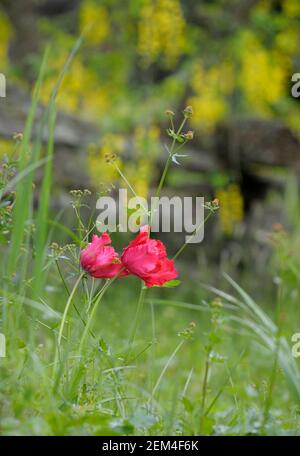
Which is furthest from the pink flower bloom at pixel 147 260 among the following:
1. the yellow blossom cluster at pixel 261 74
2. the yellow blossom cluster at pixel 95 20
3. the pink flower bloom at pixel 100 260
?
the yellow blossom cluster at pixel 95 20

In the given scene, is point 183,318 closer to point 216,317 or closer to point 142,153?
point 142,153

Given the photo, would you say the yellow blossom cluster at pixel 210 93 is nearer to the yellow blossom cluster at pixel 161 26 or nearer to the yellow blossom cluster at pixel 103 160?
the yellow blossom cluster at pixel 161 26

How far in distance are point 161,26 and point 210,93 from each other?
2.18 ft

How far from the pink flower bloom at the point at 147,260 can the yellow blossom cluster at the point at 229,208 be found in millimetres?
4433

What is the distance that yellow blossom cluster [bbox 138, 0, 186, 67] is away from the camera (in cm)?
586

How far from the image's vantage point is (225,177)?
596cm

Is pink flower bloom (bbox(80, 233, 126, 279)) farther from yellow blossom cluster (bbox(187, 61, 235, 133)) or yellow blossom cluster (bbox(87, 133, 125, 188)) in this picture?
yellow blossom cluster (bbox(187, 61, 235, 133))

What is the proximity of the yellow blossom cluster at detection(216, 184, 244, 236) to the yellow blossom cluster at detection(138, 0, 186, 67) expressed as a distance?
1.13 metres

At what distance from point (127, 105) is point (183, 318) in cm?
191

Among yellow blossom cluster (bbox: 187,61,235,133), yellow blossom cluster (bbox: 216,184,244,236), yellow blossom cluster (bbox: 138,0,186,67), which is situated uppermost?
yellow blossom cluster (bbox: 138,0,186,67)

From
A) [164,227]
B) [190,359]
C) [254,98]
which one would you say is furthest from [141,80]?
[190,359]

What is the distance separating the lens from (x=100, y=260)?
66.6 inches

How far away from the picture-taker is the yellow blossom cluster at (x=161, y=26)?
586cm

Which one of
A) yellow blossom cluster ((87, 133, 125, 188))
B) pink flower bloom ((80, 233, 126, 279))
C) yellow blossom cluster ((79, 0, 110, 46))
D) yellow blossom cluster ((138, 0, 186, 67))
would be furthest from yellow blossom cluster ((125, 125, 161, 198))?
pink flower bloom ((80, 233, 126, 279))
